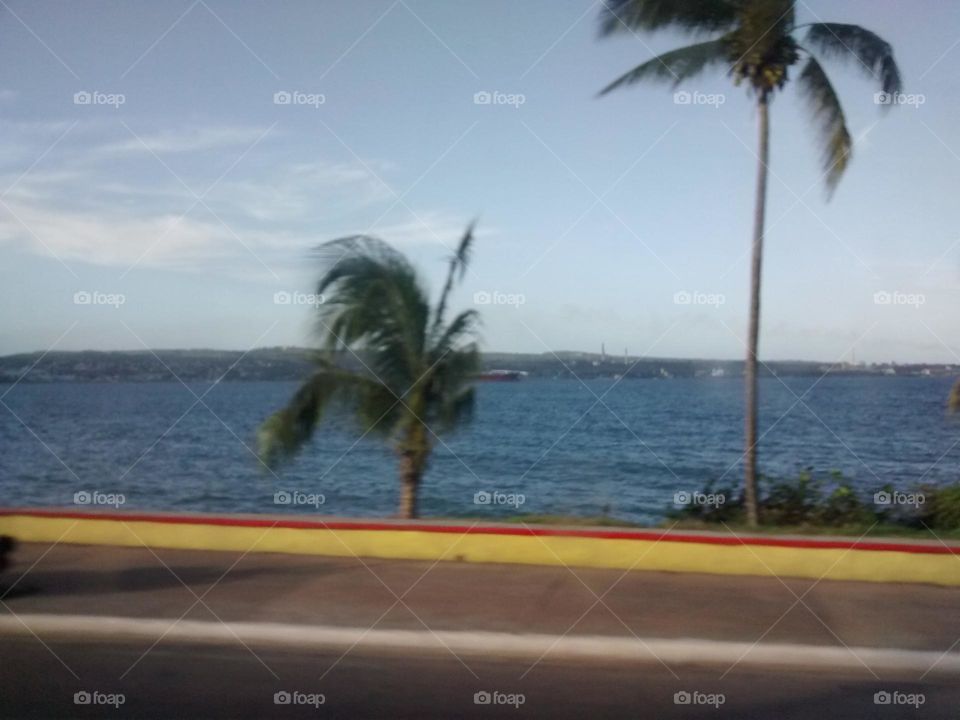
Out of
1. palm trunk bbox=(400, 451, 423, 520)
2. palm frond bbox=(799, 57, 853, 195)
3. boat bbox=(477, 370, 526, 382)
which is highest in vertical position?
palm frond bbox=(799, 57, 853, 195)

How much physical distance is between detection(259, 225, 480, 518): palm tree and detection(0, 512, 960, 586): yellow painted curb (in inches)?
77.3

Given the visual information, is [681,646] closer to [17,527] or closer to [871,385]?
[17,527]

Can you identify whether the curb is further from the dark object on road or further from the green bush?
the green bush

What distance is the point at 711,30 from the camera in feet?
36.8

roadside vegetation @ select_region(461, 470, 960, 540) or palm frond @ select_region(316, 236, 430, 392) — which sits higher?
palm frond @ select_region(316, 236, 430, 392)

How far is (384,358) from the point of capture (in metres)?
11.1

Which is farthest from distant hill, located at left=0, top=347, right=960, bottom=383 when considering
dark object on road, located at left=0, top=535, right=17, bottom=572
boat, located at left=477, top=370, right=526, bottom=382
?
dark object on road, located at left=0, top=535, right=17, bottom=572

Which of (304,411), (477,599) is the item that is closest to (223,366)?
(304,411)

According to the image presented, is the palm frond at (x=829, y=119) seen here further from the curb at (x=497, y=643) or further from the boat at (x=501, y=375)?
the curb at (x=497, y=643)

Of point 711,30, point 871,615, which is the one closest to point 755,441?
point 871,615

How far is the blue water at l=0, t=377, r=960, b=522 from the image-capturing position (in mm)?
11703

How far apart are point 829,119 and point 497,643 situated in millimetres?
7850

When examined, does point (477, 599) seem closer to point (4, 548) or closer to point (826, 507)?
point (4, 548)

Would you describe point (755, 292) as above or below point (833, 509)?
above
